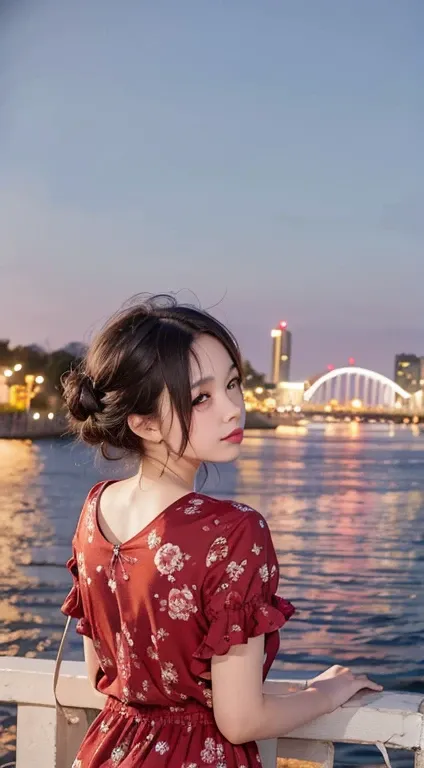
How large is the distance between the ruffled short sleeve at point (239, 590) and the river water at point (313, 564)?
306 mm

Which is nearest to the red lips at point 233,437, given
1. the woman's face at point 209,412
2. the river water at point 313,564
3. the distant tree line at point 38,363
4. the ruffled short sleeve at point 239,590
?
the woman's face at point 209,412

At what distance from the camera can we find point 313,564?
14961 mm

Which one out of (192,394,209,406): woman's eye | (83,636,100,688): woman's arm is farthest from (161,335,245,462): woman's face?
(83,636,100,688): woman's arm

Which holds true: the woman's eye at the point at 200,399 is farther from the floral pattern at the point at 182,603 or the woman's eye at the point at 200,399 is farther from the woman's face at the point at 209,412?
the floral pattern at the point at 182,603

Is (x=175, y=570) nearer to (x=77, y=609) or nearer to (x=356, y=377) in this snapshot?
(x=77, y=609)

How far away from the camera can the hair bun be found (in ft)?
4.36

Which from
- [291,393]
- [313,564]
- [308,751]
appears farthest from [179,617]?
[291,393]

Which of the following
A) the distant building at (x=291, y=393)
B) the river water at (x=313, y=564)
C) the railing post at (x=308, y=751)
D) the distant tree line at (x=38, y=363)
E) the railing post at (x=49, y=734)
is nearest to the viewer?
the railing post at (x=308, y=751)

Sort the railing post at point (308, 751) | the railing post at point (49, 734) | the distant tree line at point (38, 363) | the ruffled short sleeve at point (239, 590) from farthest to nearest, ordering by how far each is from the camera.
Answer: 1. the distant tree line at point (38, 363)
2. the railing post at point (49, 734)
3. the railing post at point (308, 751)
4. the ruffled short sleeve at point (239, 590)

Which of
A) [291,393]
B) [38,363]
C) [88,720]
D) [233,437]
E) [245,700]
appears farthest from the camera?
[291,393]

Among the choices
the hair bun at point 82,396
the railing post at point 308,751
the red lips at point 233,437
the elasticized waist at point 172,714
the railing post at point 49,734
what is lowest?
the railing post at point 49,734

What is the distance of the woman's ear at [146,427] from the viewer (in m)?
1.29

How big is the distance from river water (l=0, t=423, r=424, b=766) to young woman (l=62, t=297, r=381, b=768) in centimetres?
23

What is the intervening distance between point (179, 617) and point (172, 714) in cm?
14
